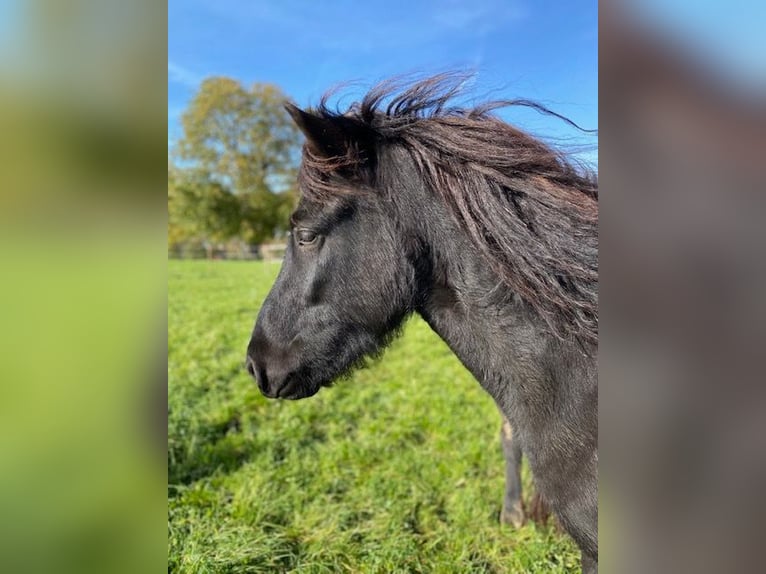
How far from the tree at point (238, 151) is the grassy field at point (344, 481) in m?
16.1

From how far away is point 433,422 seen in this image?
4703mm

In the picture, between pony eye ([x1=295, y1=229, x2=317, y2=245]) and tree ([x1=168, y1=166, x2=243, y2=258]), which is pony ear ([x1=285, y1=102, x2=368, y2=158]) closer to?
pony eye ([x1=295, y1=229, x2=317, y2=245])

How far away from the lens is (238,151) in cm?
2433

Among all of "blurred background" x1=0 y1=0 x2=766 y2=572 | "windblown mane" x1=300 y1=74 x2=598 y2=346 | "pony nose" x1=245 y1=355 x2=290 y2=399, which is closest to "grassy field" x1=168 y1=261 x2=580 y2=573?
"pony nose" x1=245 y1=355 x2=290 y2=399

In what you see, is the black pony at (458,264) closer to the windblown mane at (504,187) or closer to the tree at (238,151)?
the windblown mane at (504,187)

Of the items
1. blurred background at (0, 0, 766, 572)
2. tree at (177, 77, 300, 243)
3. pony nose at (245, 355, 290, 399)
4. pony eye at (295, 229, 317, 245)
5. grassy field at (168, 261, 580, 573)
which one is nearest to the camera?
blurred background at (0, 0, 766, 572)

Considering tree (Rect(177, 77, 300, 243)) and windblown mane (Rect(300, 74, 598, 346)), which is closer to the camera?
windblown mane (Rect(300, 74, 598, 346))

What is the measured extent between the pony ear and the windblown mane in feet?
0.06

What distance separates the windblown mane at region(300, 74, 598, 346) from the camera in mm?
1549

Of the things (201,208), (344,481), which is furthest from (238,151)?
(344,481)

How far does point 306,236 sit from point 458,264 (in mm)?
598
